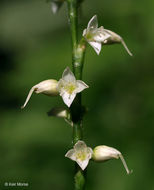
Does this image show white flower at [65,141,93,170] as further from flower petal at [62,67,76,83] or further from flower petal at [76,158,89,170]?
Result: flower petal at [62,67,76,83]

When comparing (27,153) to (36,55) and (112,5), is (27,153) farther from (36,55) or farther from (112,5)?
(112,5)

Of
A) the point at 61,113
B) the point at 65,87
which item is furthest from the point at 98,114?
the point at 65,87

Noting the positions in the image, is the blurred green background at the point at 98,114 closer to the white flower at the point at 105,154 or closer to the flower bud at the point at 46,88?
the white flower at the point at 105,154

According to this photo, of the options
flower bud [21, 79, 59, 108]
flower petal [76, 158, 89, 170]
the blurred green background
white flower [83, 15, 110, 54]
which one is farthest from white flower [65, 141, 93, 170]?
the blurred green background

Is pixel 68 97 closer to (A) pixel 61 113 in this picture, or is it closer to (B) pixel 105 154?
(A) pixel 61 113

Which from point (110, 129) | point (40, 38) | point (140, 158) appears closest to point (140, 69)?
point (110, 129)

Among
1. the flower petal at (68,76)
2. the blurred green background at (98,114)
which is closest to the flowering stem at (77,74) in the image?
the flower petal at (68,76)
